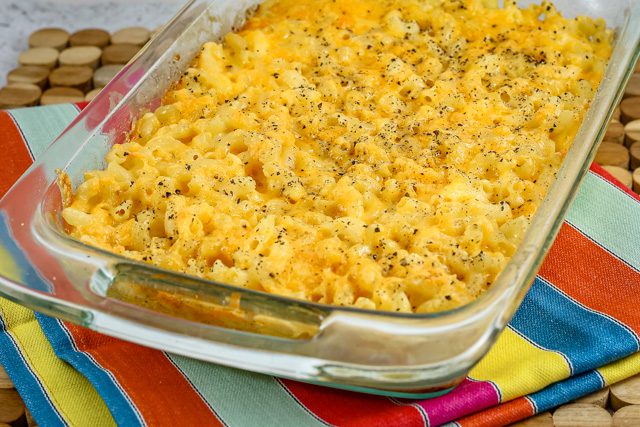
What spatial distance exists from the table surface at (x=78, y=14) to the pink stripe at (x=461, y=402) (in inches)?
71.7

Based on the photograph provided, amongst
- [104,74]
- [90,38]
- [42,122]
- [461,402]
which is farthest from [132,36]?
[461,402]

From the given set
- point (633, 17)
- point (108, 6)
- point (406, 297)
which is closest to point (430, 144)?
point (406, 297)

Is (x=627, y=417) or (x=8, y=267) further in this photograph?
(x=627, y=417)

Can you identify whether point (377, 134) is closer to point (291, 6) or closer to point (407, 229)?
point (407, 229)

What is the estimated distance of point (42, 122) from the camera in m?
2.26

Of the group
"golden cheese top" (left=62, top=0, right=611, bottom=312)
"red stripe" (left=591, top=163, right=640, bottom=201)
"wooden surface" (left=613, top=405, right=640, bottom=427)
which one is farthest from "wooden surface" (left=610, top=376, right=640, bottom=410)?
"red stripe" (left=591, top=163, right=640, bottom=201)

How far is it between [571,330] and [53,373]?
2.88 feet

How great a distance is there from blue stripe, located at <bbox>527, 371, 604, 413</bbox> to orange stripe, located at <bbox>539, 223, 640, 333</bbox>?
0.13 metres

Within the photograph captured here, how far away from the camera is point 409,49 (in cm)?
209

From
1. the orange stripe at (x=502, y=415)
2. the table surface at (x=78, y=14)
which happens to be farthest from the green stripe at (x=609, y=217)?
the table surface at (x=78, y=14)

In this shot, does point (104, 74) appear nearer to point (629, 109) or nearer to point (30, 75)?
point (30, 75)

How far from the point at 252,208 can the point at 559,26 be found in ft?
2.90

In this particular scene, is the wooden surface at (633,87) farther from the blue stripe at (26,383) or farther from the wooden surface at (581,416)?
the blue stripe at (26,383)

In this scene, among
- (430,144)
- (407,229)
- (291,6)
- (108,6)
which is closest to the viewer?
(407,229)
